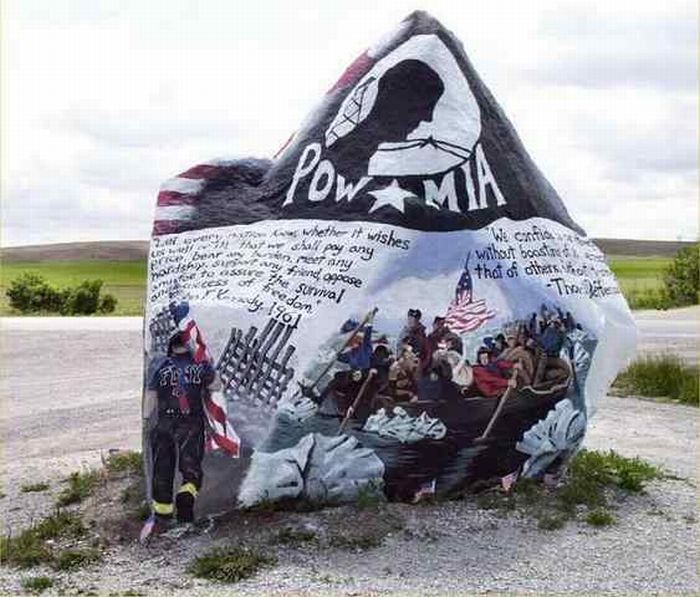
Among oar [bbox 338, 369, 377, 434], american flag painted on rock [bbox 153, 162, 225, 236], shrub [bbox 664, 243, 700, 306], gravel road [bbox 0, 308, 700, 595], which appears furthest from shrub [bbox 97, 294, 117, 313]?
oar [bbox 338, 369, 377, 434]

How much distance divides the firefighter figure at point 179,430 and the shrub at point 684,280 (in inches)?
1161

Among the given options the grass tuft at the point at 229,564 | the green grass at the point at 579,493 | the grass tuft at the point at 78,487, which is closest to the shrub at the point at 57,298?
→ the grass tuft at the point at 78,487

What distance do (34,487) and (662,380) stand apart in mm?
9377

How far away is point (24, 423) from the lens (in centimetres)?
1330

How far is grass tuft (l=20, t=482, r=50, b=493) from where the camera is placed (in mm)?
9414

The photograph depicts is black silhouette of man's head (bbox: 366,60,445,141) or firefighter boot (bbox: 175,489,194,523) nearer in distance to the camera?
firefighter boot (bbox: 175,489,194,523)

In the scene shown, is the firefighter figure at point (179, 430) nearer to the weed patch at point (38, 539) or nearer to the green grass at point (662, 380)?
the weed patch at point (38, 539)

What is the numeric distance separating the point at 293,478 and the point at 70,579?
1.66 m

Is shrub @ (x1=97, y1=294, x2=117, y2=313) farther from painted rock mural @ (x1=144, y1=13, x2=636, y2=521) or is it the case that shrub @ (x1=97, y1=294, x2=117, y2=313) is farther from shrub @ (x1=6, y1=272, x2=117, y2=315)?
painted rock mural @ (x1=144, y1=13, x2=636, y2=521)

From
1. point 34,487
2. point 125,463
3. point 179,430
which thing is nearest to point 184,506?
point 179,430

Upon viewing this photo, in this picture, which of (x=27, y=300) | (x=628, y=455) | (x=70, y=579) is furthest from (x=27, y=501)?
(x=27, y=300)

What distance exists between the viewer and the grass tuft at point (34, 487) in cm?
941

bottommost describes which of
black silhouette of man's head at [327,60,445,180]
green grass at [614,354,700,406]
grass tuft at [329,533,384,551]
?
grass tuft at [329,533,384,551]

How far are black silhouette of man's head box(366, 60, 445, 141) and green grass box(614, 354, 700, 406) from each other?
757 centimetres
